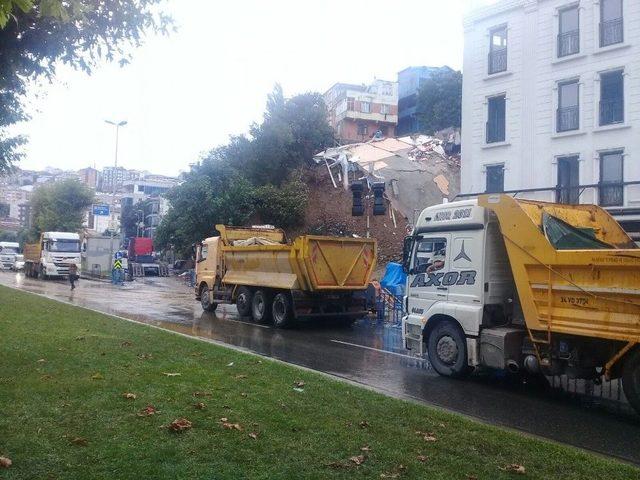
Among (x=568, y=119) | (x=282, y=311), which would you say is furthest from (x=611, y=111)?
(x=282, y=311)

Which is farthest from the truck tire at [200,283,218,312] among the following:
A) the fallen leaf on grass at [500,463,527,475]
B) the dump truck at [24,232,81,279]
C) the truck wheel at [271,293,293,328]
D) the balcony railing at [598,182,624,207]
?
the dump truck at [24,232,81,279]

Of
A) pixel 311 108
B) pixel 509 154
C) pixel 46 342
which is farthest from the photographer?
pixel 311 108

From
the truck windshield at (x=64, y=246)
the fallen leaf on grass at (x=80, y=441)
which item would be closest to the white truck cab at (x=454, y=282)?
the fallen leaf on grass at (x=80, y=441)

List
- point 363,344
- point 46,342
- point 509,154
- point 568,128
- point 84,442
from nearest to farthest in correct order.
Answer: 1. point 84,442
2. point 46,342
3. point 363,344
4. point 568,128
5. point 509,154

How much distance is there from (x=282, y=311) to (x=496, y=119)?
16.7m

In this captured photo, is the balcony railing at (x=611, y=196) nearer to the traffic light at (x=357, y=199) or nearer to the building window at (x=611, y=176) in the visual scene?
the building window at (x=611, y=176)

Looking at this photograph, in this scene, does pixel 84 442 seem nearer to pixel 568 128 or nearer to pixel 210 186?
pixel 568 128

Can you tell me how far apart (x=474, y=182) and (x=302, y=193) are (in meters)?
12.7

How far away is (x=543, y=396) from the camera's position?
9055mm

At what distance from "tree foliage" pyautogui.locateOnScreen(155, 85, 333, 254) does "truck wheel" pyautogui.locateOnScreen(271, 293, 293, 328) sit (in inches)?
800

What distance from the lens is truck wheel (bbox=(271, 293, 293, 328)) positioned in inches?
663

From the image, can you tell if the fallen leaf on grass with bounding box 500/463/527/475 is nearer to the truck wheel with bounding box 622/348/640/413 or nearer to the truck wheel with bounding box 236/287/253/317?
the truck wheel with bounding box 622/348/640/413

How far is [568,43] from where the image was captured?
1027 inches

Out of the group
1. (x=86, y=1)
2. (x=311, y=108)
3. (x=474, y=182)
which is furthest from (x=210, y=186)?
(x=86, y=1)
